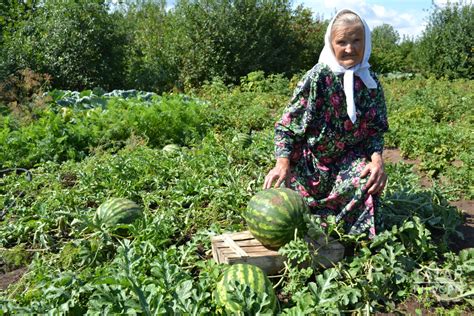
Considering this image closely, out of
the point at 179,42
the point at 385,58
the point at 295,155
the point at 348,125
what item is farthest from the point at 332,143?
the point at 385,58

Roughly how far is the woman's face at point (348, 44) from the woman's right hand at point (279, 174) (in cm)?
81

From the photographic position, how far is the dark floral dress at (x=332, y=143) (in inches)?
128

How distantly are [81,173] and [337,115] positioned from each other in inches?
104

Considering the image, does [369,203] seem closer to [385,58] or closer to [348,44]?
A: [348,44]

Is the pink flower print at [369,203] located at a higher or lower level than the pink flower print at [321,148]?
lower

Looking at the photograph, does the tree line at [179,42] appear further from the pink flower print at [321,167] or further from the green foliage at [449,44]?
the pink flower print at [321,167]

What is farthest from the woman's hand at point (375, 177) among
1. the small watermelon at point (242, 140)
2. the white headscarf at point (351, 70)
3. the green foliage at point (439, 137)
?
the small watermelon at point (242, 140)

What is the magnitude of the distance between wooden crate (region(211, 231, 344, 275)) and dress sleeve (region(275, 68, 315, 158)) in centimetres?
69

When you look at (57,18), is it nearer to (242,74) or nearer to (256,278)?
(242,74)

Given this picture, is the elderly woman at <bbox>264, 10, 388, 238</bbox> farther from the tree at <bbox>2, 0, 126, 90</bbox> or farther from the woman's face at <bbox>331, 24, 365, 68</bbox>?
the tree at <bbox>2, 0, 126, 90</bbox>

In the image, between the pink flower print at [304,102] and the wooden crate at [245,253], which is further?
the pink flower print at [304,102]

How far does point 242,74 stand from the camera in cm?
1570

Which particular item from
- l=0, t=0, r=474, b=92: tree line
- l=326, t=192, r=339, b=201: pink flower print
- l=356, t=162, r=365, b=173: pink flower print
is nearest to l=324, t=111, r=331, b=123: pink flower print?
l=356, t=162, r=365, b=173: pink flower print

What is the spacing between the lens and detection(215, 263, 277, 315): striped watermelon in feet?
7.84
